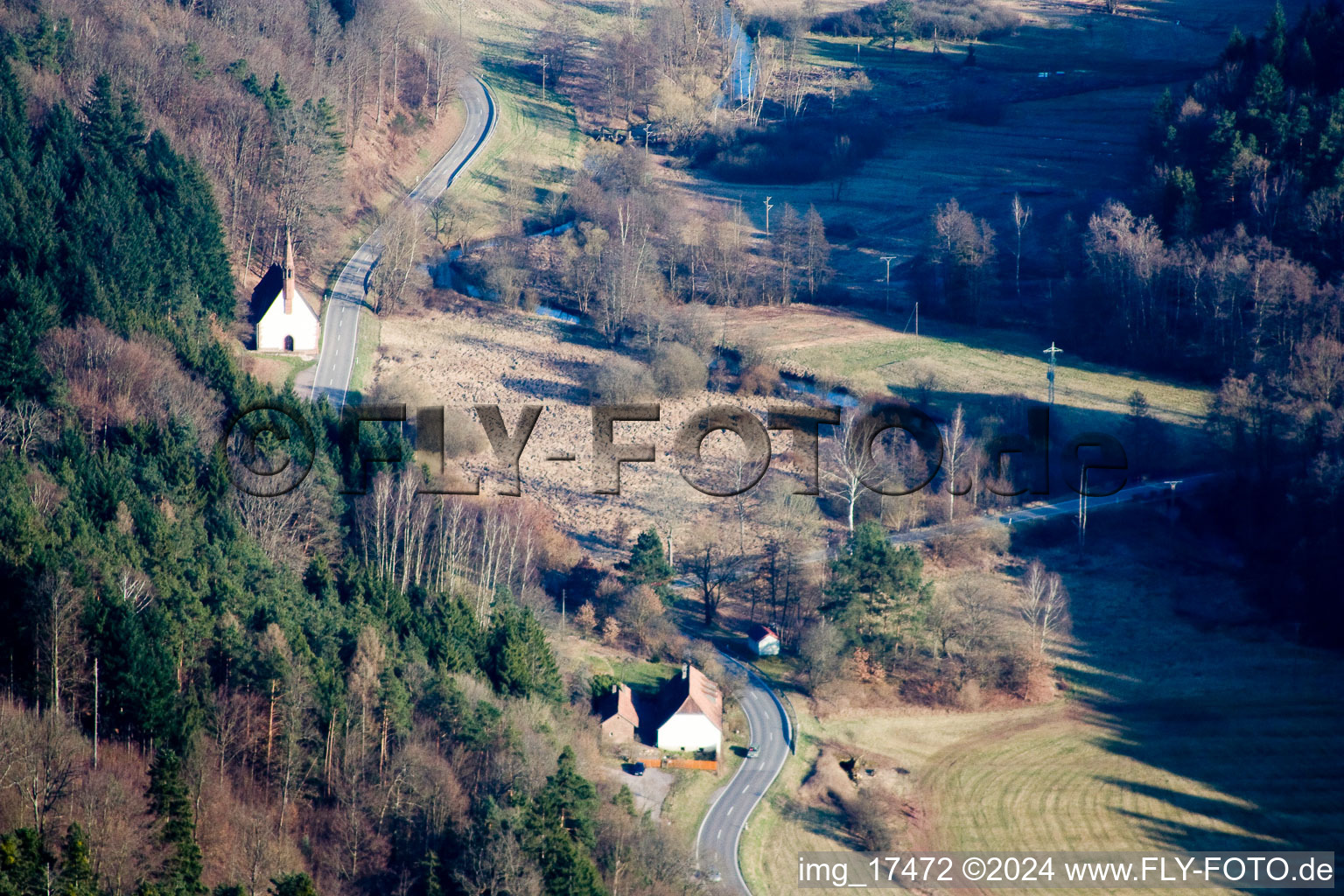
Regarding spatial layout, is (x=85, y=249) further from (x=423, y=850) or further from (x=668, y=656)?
(x=423, y=850)

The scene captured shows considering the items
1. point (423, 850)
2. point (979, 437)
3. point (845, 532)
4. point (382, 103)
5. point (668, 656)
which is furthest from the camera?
point (382, 103)

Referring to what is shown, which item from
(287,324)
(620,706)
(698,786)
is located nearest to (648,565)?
(620,706)

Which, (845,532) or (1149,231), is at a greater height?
(1149,231)

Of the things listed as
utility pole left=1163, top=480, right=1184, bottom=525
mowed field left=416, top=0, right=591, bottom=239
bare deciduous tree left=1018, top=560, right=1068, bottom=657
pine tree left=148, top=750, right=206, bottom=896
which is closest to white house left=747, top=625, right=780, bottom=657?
bare deciduous tree left=1018, top=560, right=1068, bottom=657

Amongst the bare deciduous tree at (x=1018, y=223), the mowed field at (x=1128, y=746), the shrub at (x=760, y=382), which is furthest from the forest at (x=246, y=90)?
the mowed field at (x=1128, y=746)

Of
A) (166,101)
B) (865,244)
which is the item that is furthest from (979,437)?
(166,101)

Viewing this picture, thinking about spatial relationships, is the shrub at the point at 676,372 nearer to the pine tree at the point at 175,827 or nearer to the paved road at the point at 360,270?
the paved road at the point at 360,270

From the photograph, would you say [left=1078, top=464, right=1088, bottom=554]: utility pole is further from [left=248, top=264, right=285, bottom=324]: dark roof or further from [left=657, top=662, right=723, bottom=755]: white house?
[left=248, top=264, right=285, bottom=324]: dark roof
